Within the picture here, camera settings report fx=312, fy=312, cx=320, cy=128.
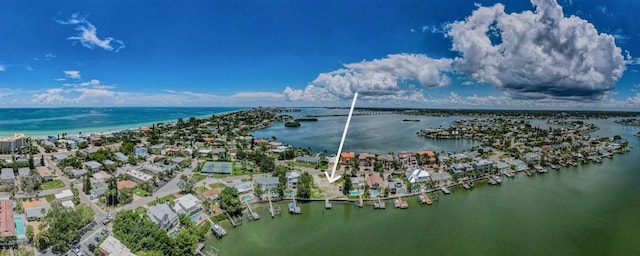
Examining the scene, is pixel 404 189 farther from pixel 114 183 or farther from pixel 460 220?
pixel 114 183

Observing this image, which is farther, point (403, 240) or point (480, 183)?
point (480, 183)

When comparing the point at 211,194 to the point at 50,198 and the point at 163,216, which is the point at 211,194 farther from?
the point at 50,198

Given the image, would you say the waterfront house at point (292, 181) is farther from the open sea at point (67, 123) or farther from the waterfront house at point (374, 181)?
the open sea at point (67, 123)

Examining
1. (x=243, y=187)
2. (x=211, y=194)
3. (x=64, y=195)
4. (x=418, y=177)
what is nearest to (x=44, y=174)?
(x=64, y=195)

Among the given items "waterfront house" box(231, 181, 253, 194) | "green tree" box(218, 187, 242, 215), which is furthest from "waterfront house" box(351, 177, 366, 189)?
"green tree" box(218, 187, 242, 215)

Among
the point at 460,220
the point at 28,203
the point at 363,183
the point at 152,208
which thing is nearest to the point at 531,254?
the point at 460,220

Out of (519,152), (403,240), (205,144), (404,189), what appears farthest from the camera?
(205,144)

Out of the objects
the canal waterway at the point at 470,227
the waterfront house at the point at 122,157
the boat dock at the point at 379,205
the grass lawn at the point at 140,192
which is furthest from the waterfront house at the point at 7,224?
the boat dock at the point at 379,205
